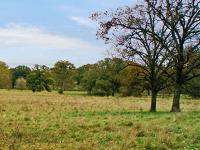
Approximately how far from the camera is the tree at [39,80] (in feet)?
391

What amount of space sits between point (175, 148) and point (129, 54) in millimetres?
21552

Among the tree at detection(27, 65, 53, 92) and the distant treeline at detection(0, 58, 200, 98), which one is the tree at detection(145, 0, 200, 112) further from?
the tree at detection(27, 65, 53, 92)

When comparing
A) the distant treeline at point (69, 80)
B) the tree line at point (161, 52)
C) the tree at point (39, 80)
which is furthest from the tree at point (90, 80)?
the tree line at point (161, 52)

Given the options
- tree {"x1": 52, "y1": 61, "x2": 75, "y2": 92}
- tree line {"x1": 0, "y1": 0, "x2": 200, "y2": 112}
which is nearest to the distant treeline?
tree {"x1": 52, "y1": 61, "x2": 75, "y2": 92}

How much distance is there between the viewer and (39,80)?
12044 centimetres

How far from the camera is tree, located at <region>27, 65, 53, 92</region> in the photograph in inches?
4695

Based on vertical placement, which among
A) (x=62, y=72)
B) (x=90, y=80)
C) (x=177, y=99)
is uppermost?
(x=62, y=72)

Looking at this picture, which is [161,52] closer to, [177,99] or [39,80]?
[177,99]

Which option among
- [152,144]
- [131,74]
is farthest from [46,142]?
[131,74]

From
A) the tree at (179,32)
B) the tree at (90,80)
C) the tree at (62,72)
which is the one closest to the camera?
the tree at (179,32)

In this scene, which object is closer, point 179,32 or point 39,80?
point 179,32

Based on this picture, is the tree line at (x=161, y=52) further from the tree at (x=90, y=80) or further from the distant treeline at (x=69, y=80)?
the tree at (x=90, y=80)

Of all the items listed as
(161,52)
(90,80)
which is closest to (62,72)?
(90,80)

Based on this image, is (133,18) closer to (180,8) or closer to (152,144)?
(180,8)
